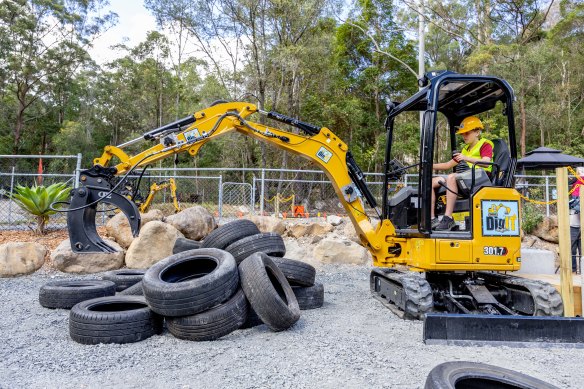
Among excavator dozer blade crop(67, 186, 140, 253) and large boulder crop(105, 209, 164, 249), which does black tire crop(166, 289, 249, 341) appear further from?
large boulder crop(105, 209, 164, 249)

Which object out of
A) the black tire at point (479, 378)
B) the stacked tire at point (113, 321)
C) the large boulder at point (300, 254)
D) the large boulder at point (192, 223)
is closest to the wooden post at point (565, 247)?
the black tire at point (479, 378)

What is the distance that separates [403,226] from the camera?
585cm

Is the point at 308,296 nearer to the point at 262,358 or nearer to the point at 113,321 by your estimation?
the point at 262,358

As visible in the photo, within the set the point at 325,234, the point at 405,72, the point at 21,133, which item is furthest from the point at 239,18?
the point at 21,133

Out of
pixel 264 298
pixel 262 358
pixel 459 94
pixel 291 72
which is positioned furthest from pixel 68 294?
pixel 291 72

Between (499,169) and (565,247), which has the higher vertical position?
(499,169)

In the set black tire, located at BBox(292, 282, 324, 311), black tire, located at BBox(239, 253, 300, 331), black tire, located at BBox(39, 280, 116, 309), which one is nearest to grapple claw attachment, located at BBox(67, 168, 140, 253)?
black tire, located at BBox(39, 280, 116, 309)

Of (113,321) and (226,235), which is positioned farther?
(226,235)

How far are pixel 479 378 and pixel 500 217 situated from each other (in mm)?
2582

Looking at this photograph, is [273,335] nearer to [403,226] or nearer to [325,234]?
[403,226]

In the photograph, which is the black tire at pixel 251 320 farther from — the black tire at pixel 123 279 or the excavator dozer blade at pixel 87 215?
the black tire at pixel 123 279

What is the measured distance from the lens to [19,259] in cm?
745

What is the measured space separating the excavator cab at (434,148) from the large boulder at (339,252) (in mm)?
2665

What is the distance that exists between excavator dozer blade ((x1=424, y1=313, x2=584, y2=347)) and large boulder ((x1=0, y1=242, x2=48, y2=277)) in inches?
249
